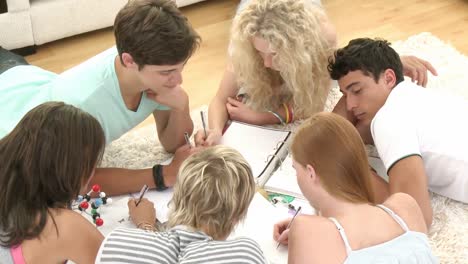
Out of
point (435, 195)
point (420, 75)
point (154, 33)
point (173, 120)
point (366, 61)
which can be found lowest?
point (435, 195)

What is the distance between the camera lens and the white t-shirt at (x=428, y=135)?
5.41 feet

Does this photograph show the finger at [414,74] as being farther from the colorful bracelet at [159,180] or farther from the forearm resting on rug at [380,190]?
the colorful bracelet at [159,180]

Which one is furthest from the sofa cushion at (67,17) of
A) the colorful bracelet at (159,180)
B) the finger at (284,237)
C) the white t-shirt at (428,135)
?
the finger at (284,237)

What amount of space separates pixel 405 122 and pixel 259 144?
48 cm

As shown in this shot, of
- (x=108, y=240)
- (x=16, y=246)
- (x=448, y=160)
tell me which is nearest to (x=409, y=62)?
(x=448, y=160)

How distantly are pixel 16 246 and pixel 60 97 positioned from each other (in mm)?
558

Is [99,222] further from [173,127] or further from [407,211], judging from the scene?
[407,211]

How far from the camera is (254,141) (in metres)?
1.93

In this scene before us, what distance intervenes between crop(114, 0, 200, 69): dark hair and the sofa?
1.21 meters

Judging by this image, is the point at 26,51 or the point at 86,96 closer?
the point at 86,96

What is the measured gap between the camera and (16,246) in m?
1.24

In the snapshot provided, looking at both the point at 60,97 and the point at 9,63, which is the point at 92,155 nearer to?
the point at 60,97

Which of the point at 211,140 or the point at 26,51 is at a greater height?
the point at 211,140

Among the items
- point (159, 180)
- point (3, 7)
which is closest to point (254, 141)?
point (159, 180)
